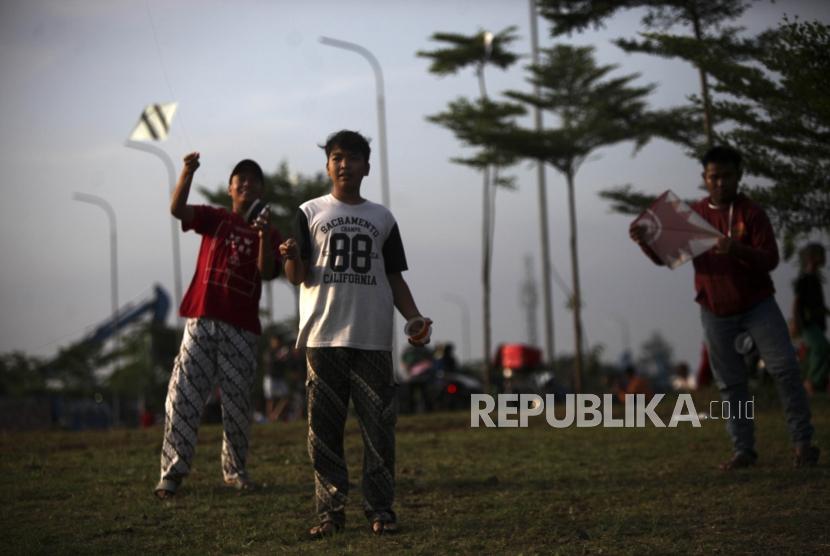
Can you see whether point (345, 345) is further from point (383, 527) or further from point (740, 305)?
point (740, 305)

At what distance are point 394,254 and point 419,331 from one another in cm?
49

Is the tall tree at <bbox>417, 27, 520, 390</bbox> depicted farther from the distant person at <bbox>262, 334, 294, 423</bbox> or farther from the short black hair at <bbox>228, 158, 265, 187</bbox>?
the short black hair at <bbox>228, 158, 265, 187</bbox>

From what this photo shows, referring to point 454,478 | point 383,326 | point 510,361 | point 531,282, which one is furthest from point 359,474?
point 531,282

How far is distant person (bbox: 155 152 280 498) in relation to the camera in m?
6.69

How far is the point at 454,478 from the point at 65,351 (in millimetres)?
55618

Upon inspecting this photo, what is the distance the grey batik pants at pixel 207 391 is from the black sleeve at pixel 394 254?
5.45 ft

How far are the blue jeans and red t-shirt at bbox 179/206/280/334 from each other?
319 cm

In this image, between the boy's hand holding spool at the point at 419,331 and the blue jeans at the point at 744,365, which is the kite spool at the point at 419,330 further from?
the blue jeans at the point at 744,365

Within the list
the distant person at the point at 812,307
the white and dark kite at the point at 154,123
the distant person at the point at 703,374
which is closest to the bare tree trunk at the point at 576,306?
the distant person at the point at 703,374

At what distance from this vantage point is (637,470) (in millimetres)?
7652

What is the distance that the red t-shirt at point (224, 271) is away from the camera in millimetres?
6809

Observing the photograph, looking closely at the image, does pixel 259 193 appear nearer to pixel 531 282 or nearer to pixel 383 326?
pixel 383 326

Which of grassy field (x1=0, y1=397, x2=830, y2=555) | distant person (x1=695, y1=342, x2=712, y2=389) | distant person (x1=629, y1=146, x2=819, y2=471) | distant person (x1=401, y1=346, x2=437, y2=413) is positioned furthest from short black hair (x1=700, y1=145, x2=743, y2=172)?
distant person (x1=401, y1=346, x2=437, y2=413)

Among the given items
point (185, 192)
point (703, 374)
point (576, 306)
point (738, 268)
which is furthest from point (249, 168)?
point (576, 306)
